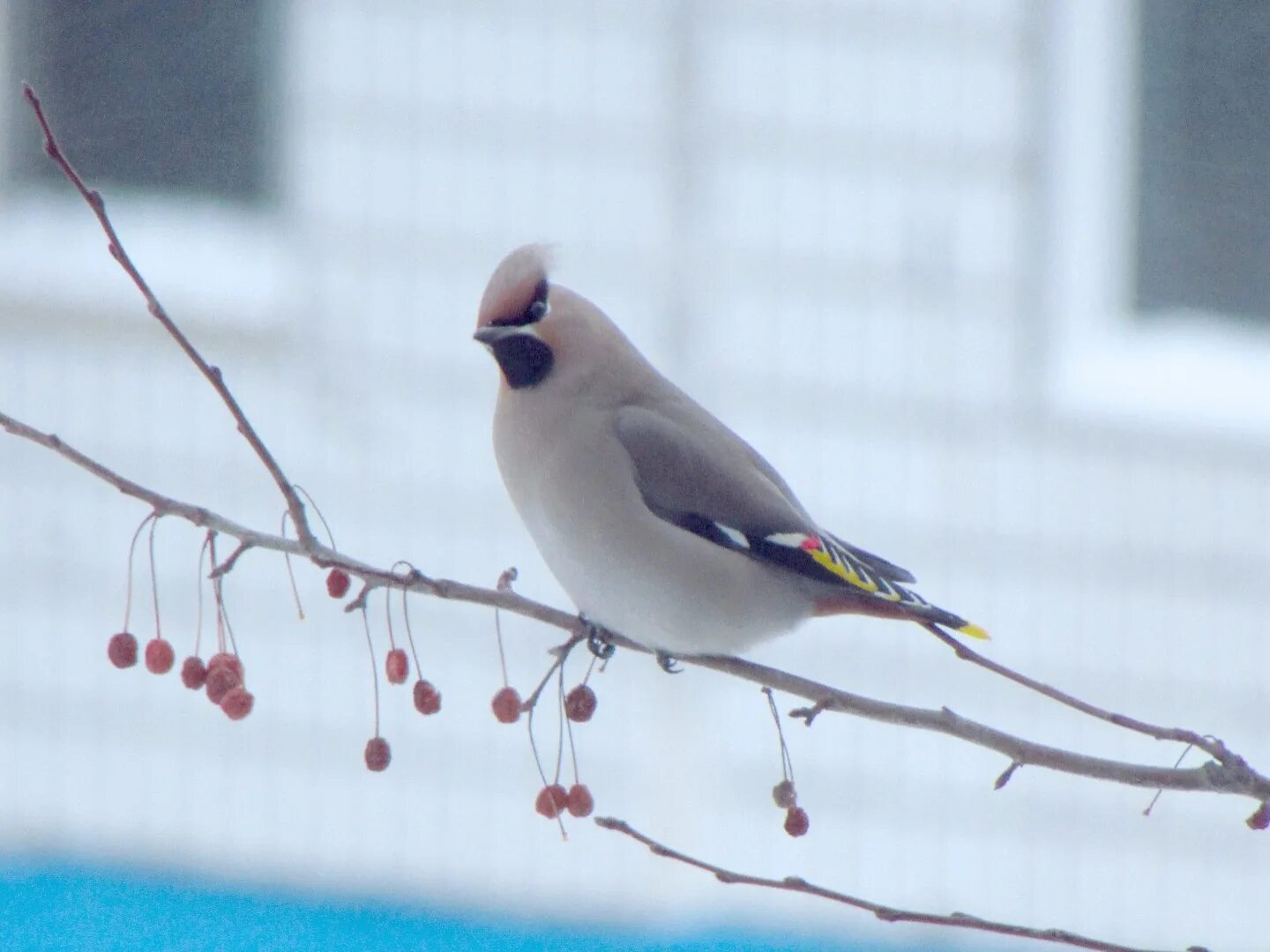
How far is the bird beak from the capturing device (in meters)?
1.33

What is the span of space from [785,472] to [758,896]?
65cm

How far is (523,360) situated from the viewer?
149 cm

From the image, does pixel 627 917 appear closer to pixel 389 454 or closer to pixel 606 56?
pixel 389 454

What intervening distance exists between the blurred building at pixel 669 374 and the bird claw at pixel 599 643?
3.70 feet

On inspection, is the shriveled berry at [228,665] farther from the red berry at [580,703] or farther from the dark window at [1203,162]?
the dark window at [1203,162]

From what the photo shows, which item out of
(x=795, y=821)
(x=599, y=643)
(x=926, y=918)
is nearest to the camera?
(x=926, y=918)

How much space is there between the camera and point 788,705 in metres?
2.61

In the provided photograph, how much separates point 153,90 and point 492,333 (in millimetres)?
1400

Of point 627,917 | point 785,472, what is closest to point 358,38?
point 785,472

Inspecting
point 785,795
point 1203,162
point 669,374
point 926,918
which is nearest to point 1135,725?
point 926,918

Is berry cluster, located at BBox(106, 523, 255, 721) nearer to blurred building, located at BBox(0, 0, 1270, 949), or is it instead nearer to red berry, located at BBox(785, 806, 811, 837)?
red berry, located at BBox(785, 806, 811, 837)

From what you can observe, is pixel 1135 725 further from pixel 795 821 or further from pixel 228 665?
pixel 228 665

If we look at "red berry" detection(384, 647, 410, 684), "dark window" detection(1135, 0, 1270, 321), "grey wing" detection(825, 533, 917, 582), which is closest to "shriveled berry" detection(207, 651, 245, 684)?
"red berry" detection(384, 647, 410, 684)

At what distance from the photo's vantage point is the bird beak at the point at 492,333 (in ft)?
4.37
